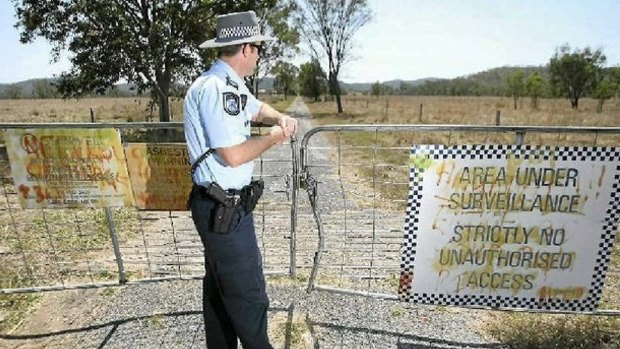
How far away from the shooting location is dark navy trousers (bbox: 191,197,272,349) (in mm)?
2729

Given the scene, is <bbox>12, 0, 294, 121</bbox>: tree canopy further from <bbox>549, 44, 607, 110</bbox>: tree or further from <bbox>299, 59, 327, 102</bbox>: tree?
<bbox>299, 59, 327, 102</bbox>: tree

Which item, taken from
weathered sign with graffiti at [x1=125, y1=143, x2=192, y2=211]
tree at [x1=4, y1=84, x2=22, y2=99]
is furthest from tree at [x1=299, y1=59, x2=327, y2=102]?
tree at [x1=4, y1=84, x2=22, y2=99]

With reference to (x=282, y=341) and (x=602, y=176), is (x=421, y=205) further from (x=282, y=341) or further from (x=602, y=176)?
(x=282, y=341)

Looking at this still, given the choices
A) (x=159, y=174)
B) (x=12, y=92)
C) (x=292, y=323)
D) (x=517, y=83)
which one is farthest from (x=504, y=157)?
(x=12, y=92)

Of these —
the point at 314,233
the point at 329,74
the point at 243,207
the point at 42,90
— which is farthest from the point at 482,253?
the point at 42,90

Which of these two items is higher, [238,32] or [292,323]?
[238,32]

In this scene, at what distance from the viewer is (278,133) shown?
2715 mm

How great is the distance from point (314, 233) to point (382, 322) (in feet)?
8.51

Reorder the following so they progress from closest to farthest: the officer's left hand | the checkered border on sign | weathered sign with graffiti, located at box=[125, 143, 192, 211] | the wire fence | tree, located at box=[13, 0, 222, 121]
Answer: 1. the officer's left hand
2. the checkered border on sign
3. the wire fence
4. weathered sign with graffiti, located at box=[125, 143, 192, 211]
5. tree, located at box=[13, 0, 222, 121]

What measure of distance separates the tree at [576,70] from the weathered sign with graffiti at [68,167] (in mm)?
49198

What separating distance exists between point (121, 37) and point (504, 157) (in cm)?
1665

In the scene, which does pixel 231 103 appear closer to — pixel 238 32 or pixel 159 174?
pixel 238 32

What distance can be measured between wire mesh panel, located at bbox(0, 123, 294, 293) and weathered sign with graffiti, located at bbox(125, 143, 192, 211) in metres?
0.18

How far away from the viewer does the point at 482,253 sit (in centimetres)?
361
